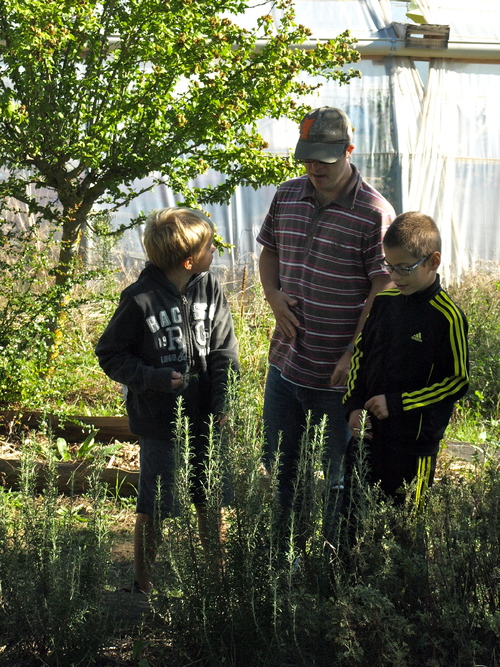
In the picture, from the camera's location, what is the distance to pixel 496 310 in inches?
313

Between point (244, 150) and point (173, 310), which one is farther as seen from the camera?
point (244, 150)

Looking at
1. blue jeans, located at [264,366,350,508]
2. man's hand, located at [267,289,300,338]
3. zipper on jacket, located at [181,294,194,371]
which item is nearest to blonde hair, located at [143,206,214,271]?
zipper on jacket, located at [181,294,194,371]

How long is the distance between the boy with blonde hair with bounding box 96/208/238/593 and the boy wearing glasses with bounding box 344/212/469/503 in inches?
26.1

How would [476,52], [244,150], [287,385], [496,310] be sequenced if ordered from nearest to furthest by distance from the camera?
[287,385]
[244,150]
[496,310]
[476,52]

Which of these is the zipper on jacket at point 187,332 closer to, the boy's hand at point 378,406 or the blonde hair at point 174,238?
the blonde hair at point 174,238

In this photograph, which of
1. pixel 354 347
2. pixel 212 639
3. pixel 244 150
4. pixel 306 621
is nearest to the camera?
pixel 306 621

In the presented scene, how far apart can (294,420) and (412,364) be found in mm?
821

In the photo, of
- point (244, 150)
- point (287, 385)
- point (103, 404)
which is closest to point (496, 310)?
point (244, 150)

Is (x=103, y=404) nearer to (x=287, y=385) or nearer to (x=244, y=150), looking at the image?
(x=244, y=150)

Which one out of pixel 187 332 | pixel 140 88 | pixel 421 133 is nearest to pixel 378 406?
pixel 187 332

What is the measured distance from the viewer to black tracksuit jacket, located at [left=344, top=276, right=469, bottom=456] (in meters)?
2.76

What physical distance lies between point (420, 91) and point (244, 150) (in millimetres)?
7360

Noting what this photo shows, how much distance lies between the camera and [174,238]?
320 centimetres

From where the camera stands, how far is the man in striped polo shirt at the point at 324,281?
3.23m
